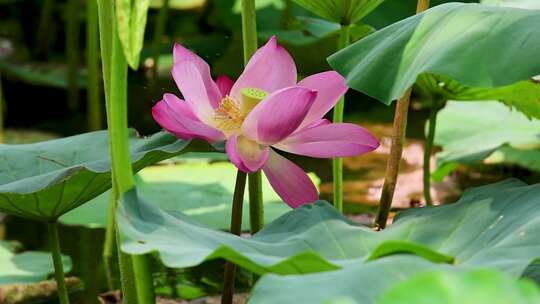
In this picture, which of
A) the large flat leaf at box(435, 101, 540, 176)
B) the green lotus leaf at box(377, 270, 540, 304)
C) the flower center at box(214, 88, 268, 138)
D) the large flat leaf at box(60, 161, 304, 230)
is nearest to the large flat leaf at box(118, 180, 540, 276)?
the flower center at box(214, 88, 268, 138)

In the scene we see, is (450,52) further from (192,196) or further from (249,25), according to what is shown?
(192,196)

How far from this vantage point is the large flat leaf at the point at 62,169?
45.3 inches

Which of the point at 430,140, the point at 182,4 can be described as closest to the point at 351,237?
the point at 430,140

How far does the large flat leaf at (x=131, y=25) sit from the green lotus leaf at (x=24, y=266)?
798 millimetres

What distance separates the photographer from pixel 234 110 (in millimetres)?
1195

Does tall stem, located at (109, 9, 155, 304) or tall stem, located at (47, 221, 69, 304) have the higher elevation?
tall stem, located at (109, 9, 155, 304)

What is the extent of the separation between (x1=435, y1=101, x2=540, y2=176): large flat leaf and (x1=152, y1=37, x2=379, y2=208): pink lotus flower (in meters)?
0.81

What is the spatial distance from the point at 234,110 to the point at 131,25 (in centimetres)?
35

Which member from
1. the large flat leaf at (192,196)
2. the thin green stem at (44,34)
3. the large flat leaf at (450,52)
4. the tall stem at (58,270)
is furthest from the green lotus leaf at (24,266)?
the thin green stem at (44,34)

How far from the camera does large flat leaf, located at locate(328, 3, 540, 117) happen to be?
1.00 m

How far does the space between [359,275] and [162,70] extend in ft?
8.92

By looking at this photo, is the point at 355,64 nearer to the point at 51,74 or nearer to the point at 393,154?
the point at 393,154

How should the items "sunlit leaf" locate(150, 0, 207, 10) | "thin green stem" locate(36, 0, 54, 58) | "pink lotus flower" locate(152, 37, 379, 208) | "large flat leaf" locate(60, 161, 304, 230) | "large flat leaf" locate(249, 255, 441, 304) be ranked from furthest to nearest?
"sunlit leaf" locate(150, 0, 207, 10), "thin green stem" locate(36, 0, 54, 58), "large flat leaf" locate(60, 161, 304, 230), "pink lotus flower" locate(152, 37, 379, 208), "large flat leaf" locate(249, 255, 441, 304)

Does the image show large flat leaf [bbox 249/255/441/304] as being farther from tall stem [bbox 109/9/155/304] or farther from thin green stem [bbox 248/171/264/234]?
thin green stem [bbox 248/171/264/234]
